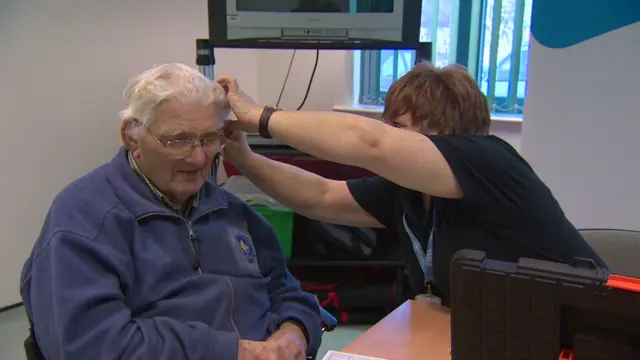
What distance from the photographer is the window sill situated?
320 centimetres

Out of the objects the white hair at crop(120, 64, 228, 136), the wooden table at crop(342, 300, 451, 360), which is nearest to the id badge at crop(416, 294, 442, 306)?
the wooden table at crop(342, 300, 451, 360)

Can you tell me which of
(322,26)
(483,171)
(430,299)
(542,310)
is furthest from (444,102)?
(322,26)

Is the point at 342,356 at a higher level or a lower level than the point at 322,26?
lower

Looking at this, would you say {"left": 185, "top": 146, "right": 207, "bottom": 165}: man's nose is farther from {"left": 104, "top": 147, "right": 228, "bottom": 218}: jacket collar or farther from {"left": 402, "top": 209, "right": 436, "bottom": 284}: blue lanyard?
{"left": 402, "top": 209, "right": 436, "bottom": 284}: blue lanyard

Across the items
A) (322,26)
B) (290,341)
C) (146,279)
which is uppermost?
(322,26)

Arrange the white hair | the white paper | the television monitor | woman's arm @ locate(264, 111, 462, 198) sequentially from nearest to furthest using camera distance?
the white paper
woman's arm @ locate(264, 111, 462, 198)
the white hair
the television monitor

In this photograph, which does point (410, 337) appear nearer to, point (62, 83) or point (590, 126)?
point (590, 126)

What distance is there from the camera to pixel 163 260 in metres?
1.36

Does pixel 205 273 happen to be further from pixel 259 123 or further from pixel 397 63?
pixel 397 63

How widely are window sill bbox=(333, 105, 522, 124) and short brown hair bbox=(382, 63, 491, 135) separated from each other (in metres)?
1.78

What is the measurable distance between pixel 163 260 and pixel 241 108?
0.42m

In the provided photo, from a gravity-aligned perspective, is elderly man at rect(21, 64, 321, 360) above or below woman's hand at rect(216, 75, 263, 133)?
below

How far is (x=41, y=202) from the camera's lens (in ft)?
10.0

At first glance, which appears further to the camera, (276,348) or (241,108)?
(241,108)
